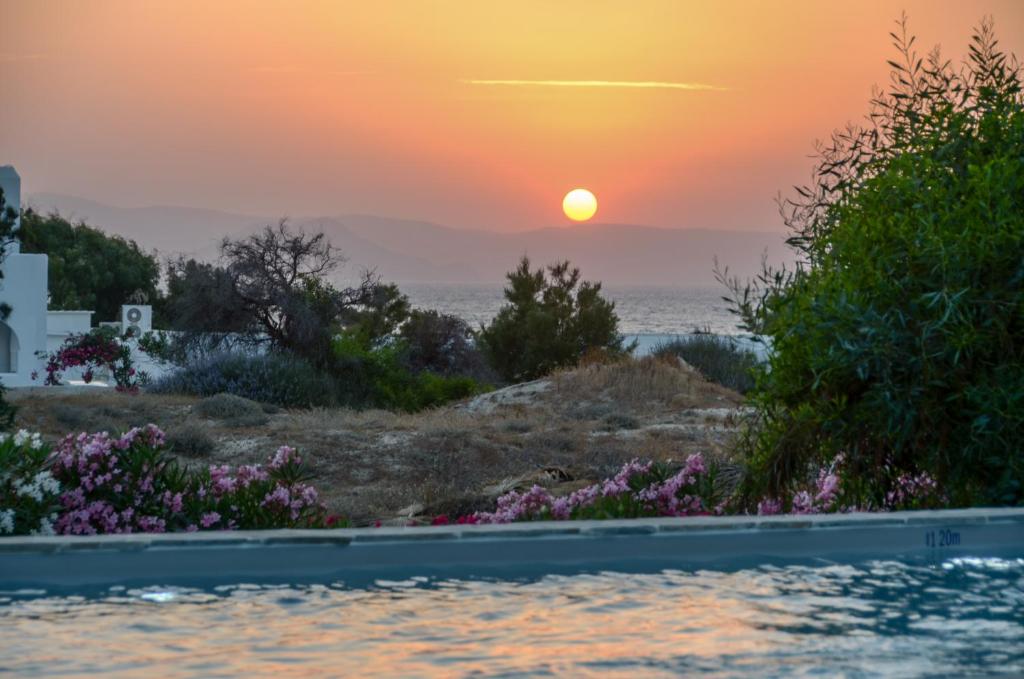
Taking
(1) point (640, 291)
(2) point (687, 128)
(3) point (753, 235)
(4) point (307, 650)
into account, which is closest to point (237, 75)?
(2) point (687, 128)

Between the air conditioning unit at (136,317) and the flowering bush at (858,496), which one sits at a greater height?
the air conditioning unit at (136,317)

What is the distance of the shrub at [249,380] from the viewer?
18797mm

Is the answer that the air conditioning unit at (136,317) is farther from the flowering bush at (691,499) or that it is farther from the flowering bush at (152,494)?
the flowering bush at (691,499)

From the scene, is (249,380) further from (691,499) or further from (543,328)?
(543,328)

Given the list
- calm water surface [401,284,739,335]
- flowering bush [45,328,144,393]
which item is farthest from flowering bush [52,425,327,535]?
calm water surface [401,284,739,335]

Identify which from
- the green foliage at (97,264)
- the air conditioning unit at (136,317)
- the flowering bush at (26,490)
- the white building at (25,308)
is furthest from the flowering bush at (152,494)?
the green foliage at (97,264)

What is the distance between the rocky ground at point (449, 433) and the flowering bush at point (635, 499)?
1.91m

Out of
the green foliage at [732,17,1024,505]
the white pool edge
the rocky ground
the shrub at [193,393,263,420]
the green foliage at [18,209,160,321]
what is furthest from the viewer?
the green foliage at [18,209,160,321]

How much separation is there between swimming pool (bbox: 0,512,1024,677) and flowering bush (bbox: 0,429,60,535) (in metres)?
1.07

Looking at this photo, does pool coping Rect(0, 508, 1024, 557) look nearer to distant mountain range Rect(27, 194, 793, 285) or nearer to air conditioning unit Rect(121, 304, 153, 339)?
air conditioning unit Rect(121, 304, 153, 339)

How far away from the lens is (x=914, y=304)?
6613 millimetres

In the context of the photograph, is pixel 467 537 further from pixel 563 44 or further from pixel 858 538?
pixel 563 44

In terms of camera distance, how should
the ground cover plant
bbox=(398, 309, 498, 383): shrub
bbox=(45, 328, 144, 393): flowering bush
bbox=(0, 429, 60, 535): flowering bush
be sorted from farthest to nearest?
bbox=(398, 309, 498, 383): shrub → bbox=(45, 328, 144, 393): flowering bush → the ground cover plant → bbox=(0, 429, 60, 535): flowering bush

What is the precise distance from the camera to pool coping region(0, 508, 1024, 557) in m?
5.20
